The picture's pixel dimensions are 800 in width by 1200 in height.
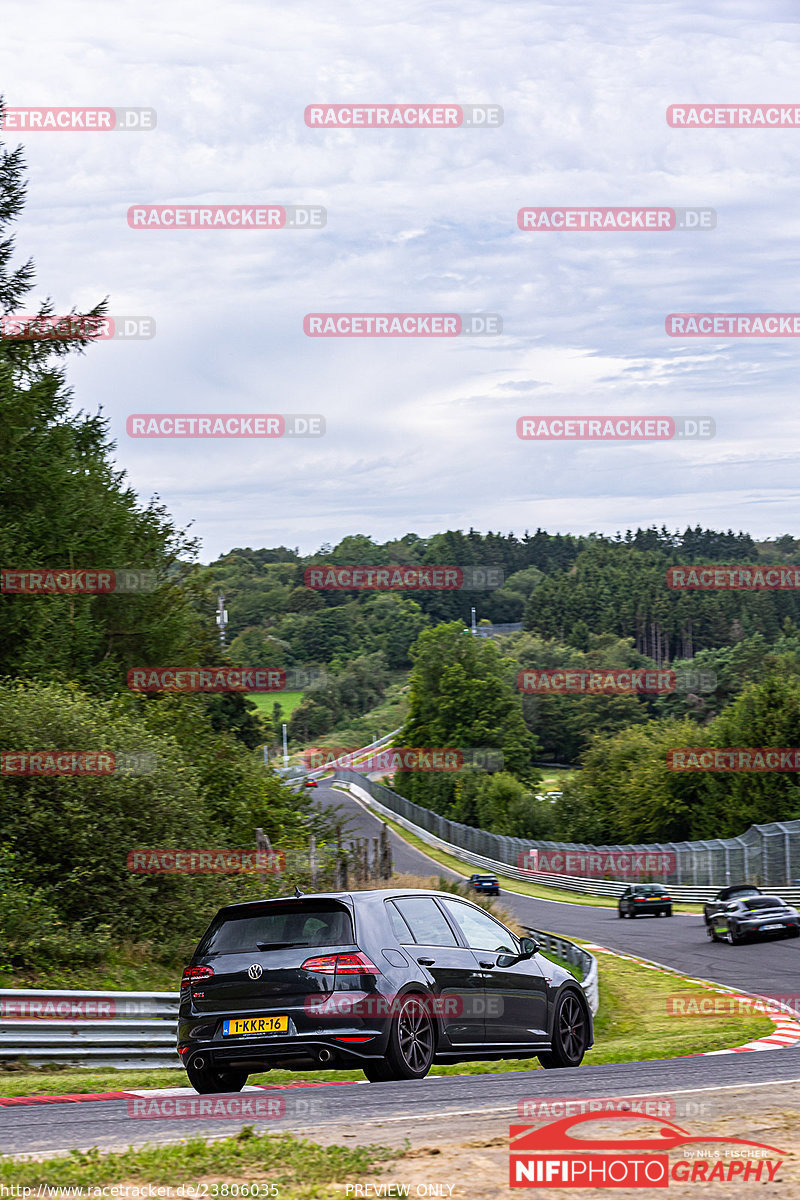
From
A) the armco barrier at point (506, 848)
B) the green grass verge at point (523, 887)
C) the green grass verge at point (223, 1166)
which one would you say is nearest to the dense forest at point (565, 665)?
the armco barrier at point (506, 848)

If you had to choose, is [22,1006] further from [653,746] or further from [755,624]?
[755,624]

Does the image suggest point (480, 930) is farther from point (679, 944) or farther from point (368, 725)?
point (368, 725)

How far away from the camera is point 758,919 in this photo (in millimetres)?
27750

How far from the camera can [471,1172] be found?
18.0 ft

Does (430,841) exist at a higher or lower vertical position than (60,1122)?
lower

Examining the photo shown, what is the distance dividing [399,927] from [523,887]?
53.8m

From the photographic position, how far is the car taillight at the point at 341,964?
850cm

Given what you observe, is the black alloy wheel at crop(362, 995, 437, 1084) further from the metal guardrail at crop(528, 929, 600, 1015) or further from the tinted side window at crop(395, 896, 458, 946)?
the metal guardrail at crop(528, 929, 600, 1015)

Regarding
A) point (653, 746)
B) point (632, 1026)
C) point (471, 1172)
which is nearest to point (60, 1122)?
point (471, 1172)

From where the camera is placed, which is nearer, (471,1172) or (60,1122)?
(471,1172)

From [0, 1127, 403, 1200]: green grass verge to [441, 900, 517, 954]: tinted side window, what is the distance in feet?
12.9

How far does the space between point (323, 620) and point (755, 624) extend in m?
50.8

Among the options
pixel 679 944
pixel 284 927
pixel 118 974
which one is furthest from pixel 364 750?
pixel 284 927

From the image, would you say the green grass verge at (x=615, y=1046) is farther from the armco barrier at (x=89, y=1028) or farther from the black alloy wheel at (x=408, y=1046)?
the black alloy wheel at (x=408, y=1046)
